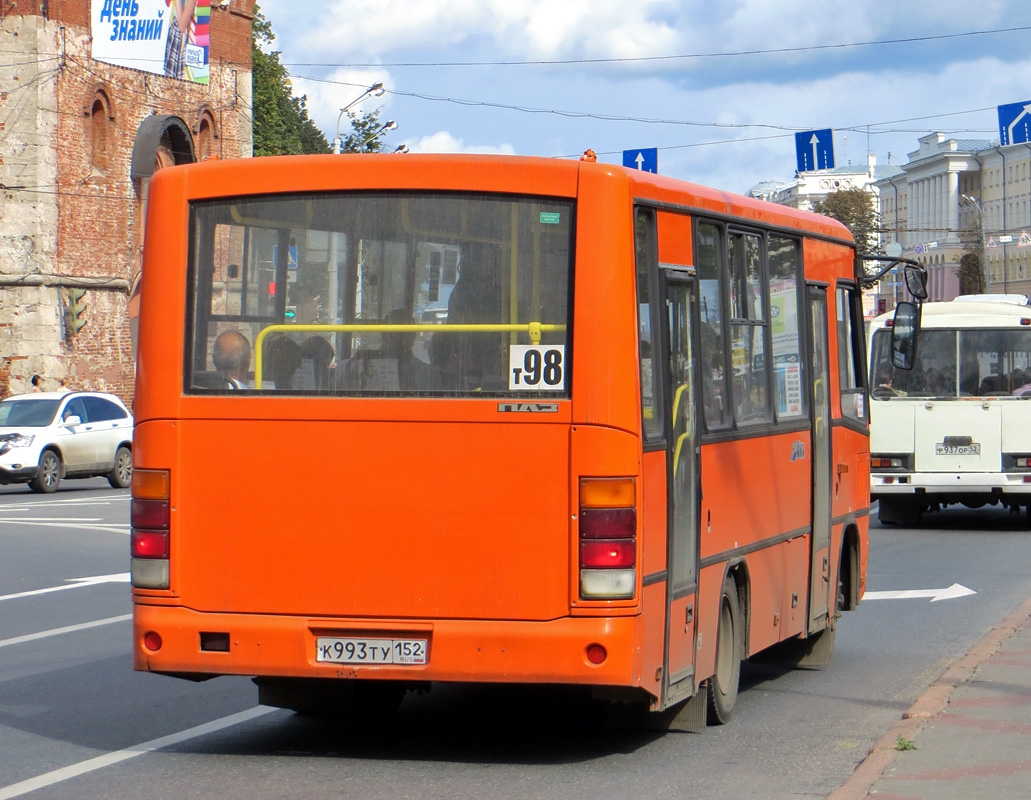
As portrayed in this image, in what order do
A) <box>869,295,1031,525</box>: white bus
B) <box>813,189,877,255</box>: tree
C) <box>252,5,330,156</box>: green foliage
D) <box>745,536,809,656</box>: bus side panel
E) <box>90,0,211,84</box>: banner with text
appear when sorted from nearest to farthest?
1. <box>745,536,809,656</box>: bus side panel
2. <box>869,295,1031,525</box>: white bus
3. <box>90,0,211,84</box>: banner with text
4. <box>252,5,330,156</box>: green foliage
5. <box>813,189,877,255</box>: tree

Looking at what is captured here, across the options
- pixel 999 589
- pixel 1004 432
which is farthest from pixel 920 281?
pixel 1004 432

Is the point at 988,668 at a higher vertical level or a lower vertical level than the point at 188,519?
lower

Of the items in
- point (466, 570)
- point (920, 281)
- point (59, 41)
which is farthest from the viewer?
point (59, 41)

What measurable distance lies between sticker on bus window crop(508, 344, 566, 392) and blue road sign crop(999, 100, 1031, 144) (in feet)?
91.4

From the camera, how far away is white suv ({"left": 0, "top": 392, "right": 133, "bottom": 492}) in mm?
29016

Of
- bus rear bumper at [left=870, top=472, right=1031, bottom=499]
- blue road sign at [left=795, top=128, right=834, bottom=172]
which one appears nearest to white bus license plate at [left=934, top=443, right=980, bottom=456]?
bus rear bumper at [left=870, top=472, right=1031, bottom=499]

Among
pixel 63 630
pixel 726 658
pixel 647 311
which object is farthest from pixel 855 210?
pixel 647 311

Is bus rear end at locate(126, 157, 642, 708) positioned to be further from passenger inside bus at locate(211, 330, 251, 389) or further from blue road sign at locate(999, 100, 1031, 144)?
blue road sign at locate(999, 100, 1031, 144)

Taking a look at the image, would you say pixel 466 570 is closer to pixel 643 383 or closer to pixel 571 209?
pixel 643 383

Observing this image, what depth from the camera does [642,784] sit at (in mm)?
7230

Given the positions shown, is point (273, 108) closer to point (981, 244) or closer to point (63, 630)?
point (981, 244)

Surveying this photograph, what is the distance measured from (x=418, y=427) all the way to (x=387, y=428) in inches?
5.3

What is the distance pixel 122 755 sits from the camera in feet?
25.6

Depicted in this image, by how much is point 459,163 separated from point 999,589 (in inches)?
385
